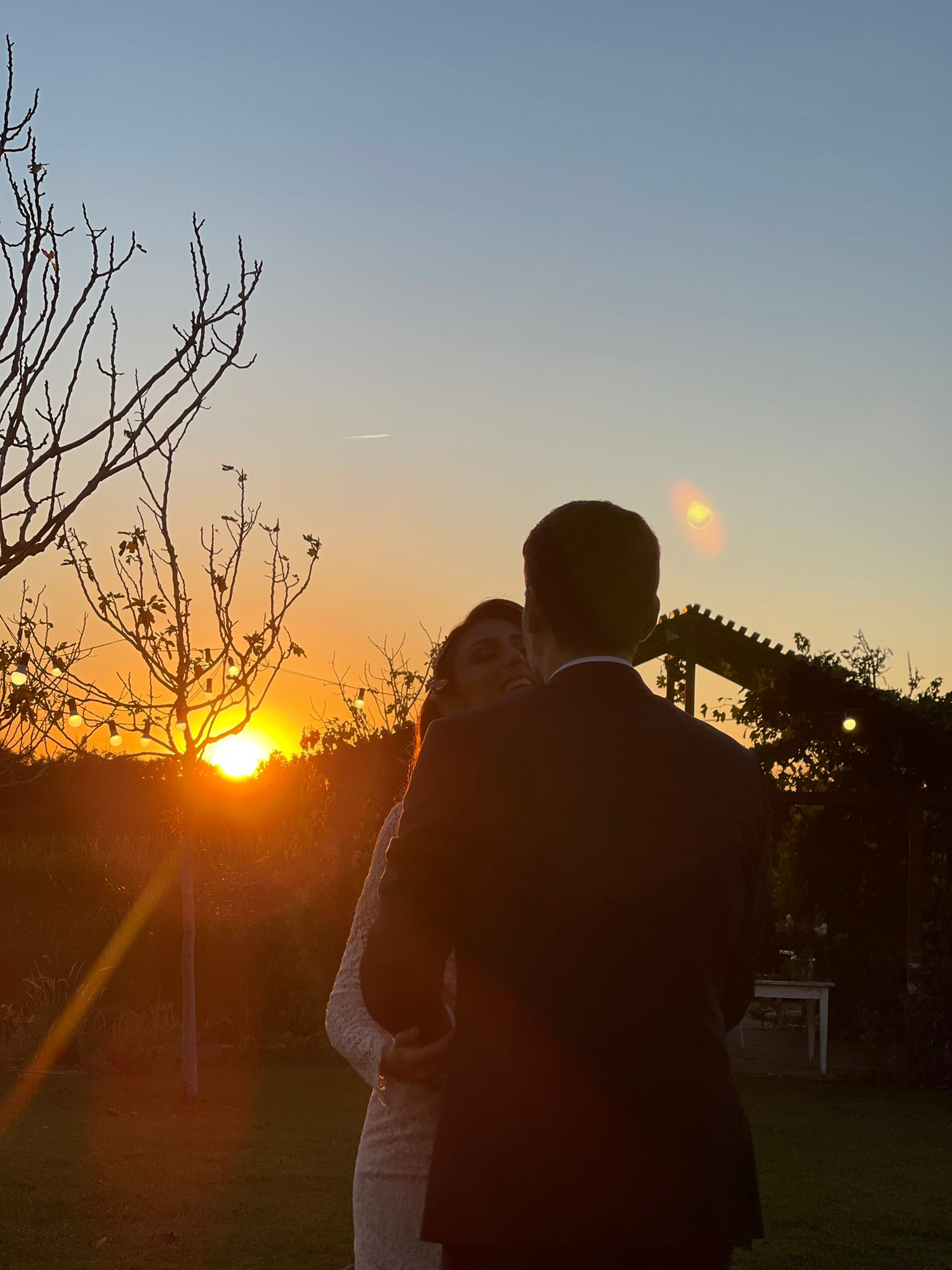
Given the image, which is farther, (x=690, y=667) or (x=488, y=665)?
(x=690, y=667)

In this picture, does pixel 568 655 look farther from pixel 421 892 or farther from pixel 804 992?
pixel 804 992

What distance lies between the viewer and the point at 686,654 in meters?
17.7

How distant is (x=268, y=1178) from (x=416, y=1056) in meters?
7.37

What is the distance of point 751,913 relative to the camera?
6.02 feet

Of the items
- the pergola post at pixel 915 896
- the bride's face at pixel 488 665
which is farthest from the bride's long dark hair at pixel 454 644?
the pergola post at pixel 915 896

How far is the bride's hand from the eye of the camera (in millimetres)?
1853

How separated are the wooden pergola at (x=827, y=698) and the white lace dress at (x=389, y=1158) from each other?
1443cm

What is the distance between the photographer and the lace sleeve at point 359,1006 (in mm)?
2359

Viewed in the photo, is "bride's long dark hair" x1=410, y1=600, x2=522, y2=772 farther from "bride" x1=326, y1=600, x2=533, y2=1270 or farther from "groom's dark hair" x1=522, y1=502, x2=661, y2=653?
"groom's dark hair" x1=522, y1=502, x2=661, y2=653

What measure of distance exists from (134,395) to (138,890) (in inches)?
539

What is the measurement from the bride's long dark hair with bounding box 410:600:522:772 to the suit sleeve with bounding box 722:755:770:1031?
109cm

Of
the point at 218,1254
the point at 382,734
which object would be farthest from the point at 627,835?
the point at 382,734

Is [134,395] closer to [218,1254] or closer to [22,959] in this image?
[218,1254]

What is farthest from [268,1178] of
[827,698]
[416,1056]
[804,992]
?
[827,698]
